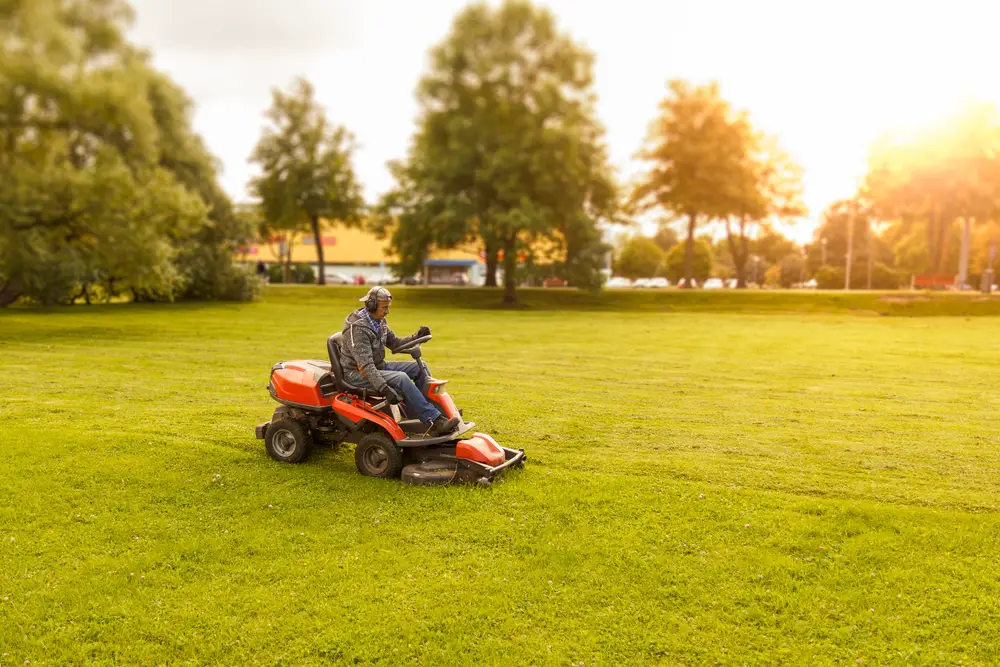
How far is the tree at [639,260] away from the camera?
110812mm

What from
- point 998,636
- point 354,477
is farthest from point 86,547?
point 998,636

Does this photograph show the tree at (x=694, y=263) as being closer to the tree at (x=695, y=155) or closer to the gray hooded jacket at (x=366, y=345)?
the tree at (x=695, y=155)

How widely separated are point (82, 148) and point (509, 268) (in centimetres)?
2566

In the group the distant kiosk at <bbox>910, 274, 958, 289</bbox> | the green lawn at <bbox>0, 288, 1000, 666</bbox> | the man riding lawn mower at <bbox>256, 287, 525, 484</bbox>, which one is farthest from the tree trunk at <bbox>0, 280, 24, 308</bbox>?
the distant kiosk at <bbox>910, 274, 958, 289</bbox>

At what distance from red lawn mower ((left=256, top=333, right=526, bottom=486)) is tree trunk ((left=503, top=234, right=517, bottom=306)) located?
37.1 metres

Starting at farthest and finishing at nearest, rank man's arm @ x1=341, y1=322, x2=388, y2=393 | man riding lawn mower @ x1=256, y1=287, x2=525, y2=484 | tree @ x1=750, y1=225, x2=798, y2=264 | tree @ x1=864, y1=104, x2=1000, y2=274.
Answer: tree @ x1=750, y1=225, x2=798, y2=264 < tree @ x1=864, y1=104, x2=1000, y2=274 < man riding lawn mower @ x1=256, y1=287, x2=525, y2=484 < man's arm @ x1=341, y1=322, x2=388, y2=393

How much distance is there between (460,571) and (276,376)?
379 centimetres


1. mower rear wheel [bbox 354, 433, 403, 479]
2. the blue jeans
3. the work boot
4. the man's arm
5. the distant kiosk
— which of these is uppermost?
the distant kiosk

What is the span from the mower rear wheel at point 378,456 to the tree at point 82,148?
763 inches

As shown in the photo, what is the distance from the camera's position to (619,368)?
1789 cm

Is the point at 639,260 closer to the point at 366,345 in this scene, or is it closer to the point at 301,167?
the point at 301,167

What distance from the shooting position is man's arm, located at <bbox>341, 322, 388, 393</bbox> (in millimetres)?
8062

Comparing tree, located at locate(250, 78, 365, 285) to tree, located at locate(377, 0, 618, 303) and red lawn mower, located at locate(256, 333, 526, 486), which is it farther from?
red lawn mower, located at locate(256, 333, 526, 486)

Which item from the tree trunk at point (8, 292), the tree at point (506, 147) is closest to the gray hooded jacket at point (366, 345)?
the tree trunk at point (8, 292)
